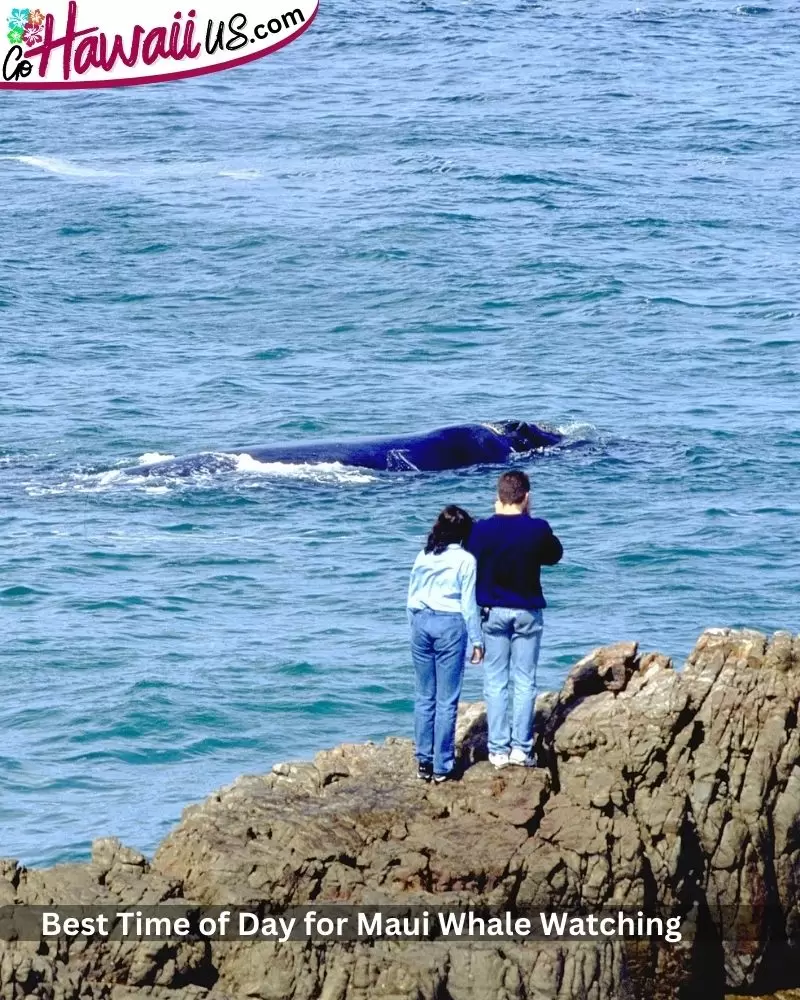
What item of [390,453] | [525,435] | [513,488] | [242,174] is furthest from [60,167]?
[513,488]

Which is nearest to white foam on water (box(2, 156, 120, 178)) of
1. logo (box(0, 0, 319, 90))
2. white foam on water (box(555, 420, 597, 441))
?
logo (box(0, 0, 319, 90))

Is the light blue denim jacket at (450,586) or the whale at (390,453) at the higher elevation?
the light blue denim jacket at (450,586)

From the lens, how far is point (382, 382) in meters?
34.9

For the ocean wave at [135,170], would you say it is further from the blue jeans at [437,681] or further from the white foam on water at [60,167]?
the blue jeans at [437,681]

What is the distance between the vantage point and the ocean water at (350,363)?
65.9 feet

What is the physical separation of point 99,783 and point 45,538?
852cm

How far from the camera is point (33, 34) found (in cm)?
4672

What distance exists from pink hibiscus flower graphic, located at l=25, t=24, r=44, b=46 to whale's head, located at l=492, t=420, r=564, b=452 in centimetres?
2157

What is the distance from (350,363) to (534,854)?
26.1m

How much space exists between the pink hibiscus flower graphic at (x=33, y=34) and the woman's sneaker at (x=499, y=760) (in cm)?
3776

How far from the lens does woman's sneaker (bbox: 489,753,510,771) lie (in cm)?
1200

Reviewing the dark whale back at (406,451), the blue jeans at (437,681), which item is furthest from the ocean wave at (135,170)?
the blue jeans at (437,681)

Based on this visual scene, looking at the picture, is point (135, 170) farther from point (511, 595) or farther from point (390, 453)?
point (511, 595)

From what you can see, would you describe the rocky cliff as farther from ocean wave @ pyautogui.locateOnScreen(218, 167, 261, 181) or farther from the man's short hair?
ocean wave @ pyautogui.locateOnScreen(218, 167, 261, 181)
